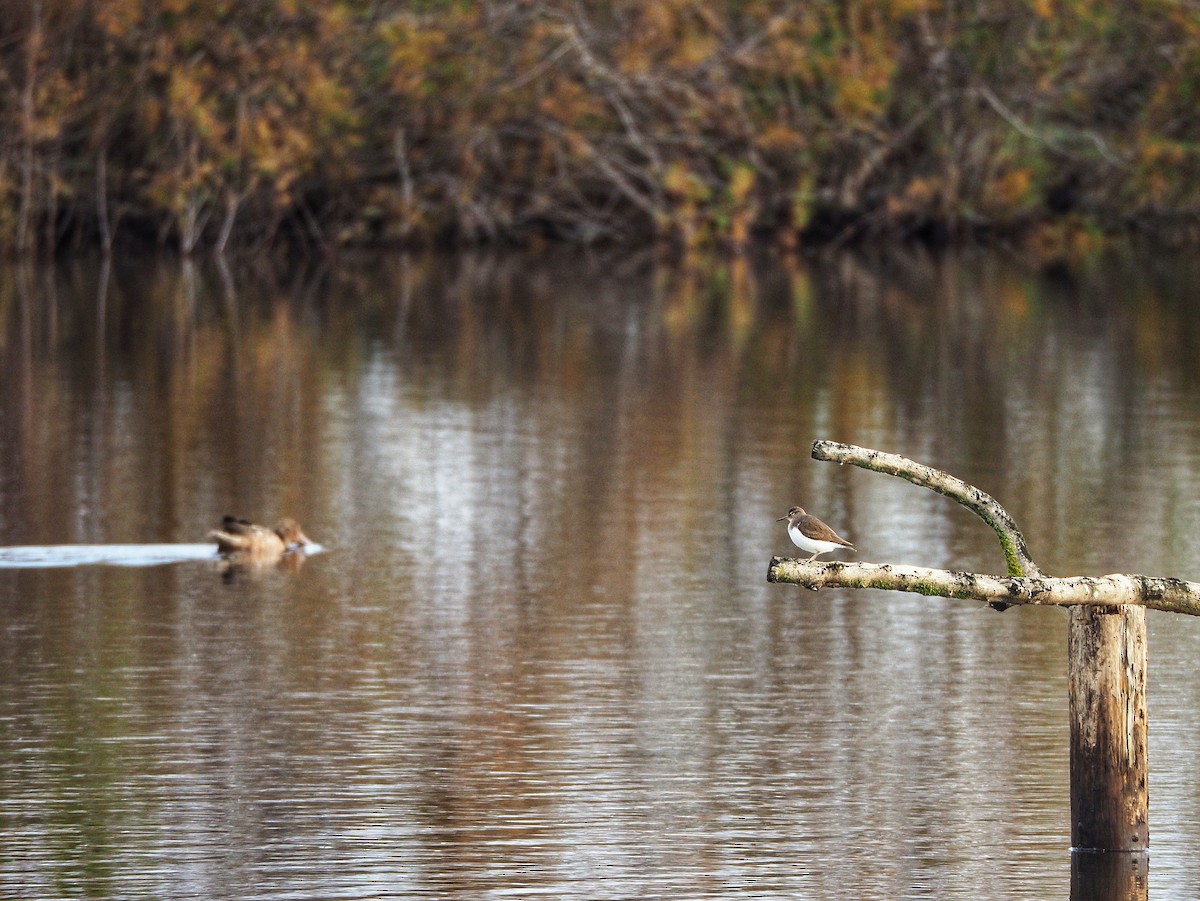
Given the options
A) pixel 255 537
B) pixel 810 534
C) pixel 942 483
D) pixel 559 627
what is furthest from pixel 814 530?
pixel 255 537

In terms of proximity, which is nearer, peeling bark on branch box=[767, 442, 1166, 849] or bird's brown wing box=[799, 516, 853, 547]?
peeling bark on branch box=[767, 442, 1166, 849]

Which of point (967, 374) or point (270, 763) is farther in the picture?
point (967, 374)

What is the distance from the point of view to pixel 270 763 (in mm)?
11828

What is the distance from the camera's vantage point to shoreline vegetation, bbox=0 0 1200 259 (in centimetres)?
4919

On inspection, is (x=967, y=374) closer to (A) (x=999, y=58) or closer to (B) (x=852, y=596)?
(B) (x=852, y=596)

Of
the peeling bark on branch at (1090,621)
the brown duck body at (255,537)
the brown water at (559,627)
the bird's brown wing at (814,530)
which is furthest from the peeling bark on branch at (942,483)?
the brown duck body at (255,537)

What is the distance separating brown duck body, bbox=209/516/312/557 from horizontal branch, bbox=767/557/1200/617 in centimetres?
818

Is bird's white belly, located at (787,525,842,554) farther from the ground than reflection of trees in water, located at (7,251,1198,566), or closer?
closer

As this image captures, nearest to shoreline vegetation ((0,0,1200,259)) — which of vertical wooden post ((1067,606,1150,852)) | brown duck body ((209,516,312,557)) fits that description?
brown duck body ((209,516,312,557))

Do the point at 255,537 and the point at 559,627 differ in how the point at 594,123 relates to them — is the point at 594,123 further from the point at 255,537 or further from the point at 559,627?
the point at 559,627

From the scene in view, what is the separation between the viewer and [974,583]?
9.35 metres

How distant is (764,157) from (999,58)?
5.50m

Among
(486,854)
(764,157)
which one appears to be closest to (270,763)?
(486,854)

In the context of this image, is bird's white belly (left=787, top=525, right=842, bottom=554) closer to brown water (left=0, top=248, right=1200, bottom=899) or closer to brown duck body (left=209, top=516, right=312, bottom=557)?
brown water (left=0, top=248, right=1200, bottom=899)
